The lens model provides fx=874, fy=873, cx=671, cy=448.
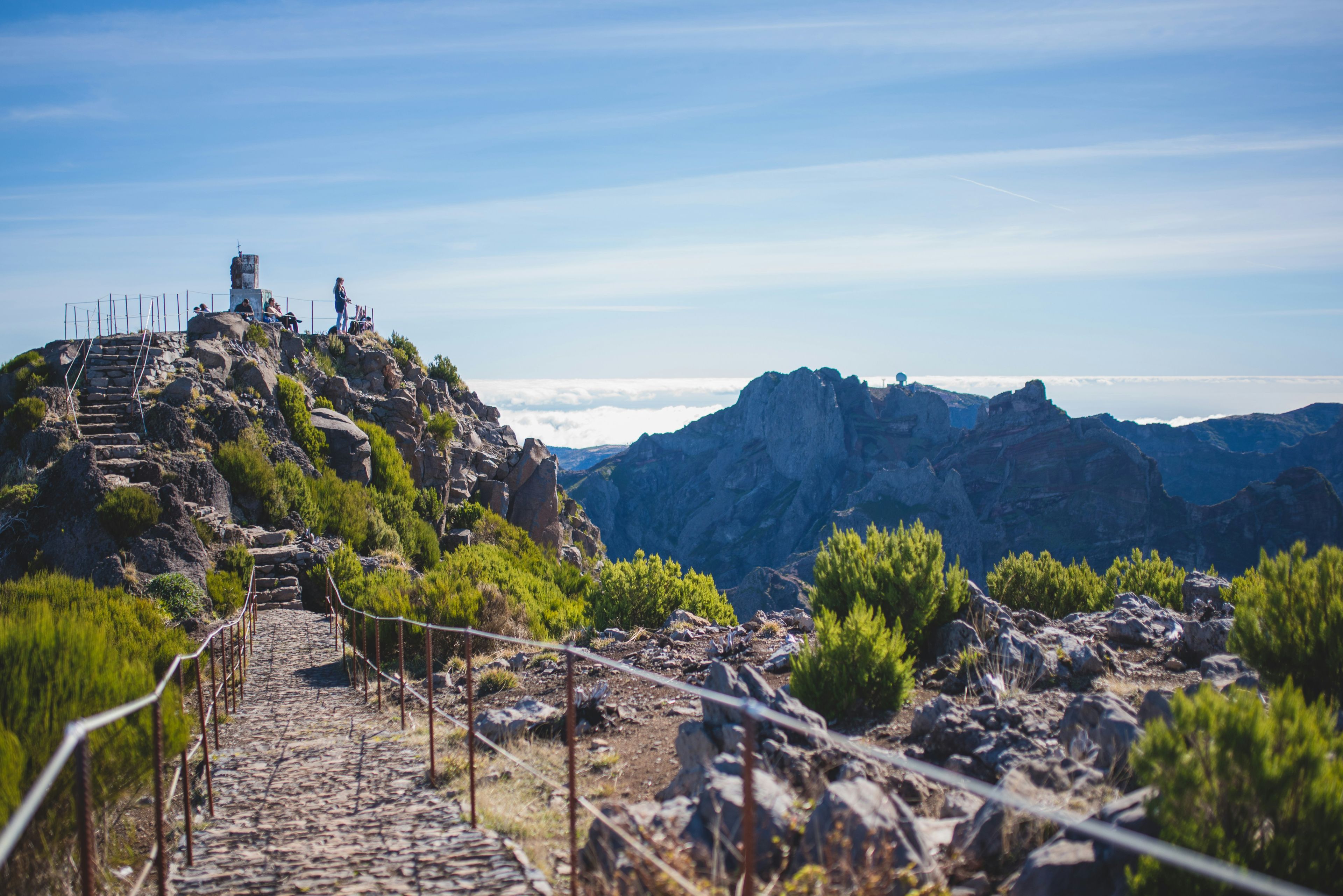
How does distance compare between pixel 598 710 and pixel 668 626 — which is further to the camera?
pixel 668 626

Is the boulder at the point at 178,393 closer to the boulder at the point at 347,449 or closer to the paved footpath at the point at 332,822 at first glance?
the boulder at the point at 347,449

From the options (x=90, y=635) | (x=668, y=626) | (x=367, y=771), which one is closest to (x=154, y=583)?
(x=668, y=626)

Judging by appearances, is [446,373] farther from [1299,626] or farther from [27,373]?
[1299,626]

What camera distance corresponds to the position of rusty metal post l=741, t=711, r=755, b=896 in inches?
125

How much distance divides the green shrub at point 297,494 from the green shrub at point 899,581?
1721cm

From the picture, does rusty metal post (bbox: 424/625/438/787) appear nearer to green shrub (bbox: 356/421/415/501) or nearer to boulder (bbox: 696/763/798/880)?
boulder (bbox: 696/763/798/880)

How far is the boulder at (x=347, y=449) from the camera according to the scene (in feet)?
94.2

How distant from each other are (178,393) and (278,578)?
280 inches

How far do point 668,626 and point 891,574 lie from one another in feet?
17.3

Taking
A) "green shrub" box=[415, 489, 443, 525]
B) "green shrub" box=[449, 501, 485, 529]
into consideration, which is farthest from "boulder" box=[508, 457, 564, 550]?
"green shrub" box=[415, 489, 443, 525]

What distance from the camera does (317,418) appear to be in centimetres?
2950

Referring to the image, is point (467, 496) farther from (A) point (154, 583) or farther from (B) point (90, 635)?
(B) point (90, 635)

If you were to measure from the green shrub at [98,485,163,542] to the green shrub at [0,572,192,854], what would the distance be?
12.4m

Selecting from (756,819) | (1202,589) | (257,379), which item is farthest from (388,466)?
(756,819)
